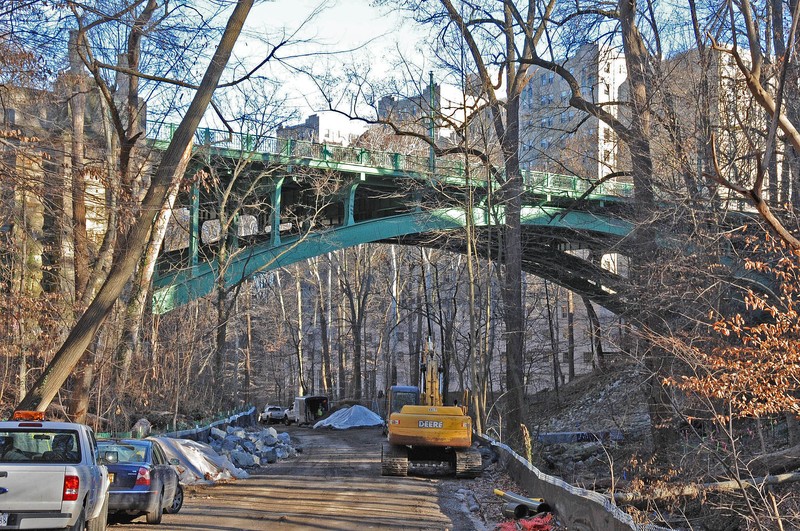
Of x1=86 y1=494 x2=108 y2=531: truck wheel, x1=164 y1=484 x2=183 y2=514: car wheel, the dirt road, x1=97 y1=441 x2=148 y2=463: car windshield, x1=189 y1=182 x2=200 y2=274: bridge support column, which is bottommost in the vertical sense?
the dirt road

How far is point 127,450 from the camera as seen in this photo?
12742mm

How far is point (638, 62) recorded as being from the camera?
1995 centimetres

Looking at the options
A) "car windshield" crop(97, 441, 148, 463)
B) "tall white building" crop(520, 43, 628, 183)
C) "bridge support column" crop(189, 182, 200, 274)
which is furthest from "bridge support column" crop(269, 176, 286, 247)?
"car windshield" crop(97, 441, 148, 463)

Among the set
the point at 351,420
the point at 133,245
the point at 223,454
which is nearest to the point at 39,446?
the point at 133,245

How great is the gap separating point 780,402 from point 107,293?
9.63 metres

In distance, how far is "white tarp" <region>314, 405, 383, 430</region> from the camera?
45.4 meters

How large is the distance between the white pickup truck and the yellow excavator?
1011cm

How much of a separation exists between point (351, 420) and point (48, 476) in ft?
123

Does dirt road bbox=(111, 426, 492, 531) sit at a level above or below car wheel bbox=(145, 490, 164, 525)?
below

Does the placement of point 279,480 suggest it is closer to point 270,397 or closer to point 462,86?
point 462,86

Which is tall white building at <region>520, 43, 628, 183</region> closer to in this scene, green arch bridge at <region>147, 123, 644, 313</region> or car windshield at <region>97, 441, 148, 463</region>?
green arch bridge at <region>147, 123, 644, 313</region>

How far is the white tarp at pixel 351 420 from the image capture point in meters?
45.4

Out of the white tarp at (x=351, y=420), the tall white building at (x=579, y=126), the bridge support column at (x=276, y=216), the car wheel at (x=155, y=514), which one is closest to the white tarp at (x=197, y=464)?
the car wheel at (x=155, y=514)

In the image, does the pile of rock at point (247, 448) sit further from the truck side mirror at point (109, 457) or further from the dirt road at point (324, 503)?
the truck side mirror at point (109, 457)
